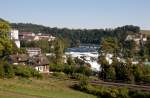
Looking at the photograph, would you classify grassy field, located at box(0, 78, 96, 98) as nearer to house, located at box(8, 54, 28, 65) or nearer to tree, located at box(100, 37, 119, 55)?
house, located at box(8, 54, 28, 65)

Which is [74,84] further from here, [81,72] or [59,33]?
[59,33]

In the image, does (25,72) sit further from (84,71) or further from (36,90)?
(84,71)

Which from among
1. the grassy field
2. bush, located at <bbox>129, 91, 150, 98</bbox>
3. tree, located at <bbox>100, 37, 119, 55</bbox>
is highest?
tree, located at <bbox>100, 37, 119, 55</bbox>

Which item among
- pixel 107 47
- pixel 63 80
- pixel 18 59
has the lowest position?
pixel 63 80

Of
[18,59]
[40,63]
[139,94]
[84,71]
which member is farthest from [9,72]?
[18,59]

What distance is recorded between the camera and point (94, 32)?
189250 mm

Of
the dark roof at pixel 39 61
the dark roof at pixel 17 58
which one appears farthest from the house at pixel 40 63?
the dark roof at pixel 17 58

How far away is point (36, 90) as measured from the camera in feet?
108

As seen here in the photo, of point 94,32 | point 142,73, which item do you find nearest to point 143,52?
point 142,73

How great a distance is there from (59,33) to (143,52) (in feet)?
350

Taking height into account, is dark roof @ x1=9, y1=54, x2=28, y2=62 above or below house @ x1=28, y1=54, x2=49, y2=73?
above

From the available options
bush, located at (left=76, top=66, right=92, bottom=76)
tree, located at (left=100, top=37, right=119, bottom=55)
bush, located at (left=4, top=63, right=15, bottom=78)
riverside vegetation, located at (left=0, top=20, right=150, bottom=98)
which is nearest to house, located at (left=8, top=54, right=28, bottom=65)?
riverside vegetation, located at (left=0, top=20, right=150, bottom=98)

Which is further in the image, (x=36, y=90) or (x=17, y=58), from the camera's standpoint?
(x=17, y=58)

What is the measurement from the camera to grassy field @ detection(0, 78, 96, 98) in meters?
29.7
